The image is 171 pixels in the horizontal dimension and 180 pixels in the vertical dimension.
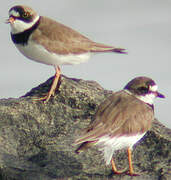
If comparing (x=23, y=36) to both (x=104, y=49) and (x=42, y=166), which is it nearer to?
(x=104, y=49)

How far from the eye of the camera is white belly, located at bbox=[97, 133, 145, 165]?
6691mm

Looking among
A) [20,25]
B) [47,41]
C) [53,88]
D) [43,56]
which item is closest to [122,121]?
[53,88]

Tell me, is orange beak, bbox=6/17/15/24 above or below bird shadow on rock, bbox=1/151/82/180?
above

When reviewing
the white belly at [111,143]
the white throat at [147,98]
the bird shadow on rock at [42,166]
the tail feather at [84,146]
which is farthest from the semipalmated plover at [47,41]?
the tail feather at [84,146]

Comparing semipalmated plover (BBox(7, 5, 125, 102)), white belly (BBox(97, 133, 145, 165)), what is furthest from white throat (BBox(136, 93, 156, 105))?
semipalmated plover (BBox(7, 5, 125, 102))

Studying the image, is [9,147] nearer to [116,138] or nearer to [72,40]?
[116,138]

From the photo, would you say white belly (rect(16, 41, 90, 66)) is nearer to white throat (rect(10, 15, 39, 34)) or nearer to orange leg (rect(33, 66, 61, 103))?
orange leg (rect(33, 66, 61, 103))

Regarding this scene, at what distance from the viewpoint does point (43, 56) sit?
346 inches

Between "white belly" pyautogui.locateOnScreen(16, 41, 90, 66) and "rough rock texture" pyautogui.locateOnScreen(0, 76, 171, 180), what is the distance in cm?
43

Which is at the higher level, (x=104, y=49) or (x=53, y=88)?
(x=104, y=49)

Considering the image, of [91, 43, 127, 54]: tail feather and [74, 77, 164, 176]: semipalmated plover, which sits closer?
[74, 77, 164, 176]: semipalmated plover

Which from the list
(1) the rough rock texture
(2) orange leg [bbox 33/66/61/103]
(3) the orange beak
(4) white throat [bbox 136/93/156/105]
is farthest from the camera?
(3) the orange beak

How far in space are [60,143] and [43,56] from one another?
1.87 m

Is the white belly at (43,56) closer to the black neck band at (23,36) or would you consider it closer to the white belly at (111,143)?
the black neck band at (23,36)
